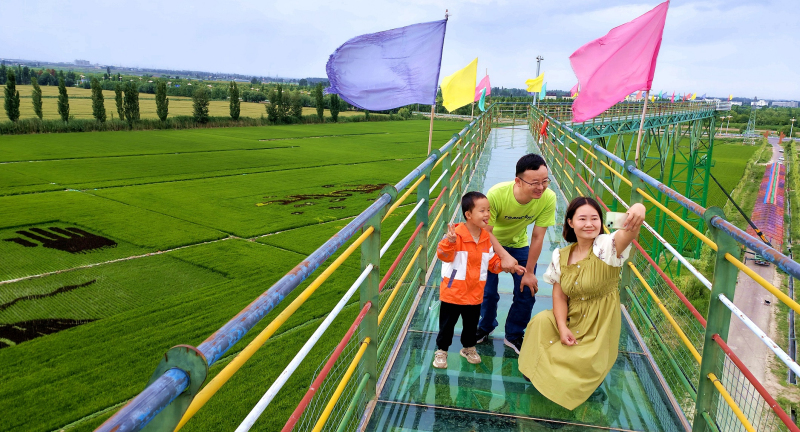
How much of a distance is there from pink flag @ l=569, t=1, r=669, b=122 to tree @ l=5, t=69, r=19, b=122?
117ft

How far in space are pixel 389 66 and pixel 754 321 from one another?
1748 cm

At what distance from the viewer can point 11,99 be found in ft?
108

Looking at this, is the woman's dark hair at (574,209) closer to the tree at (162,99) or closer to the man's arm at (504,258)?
the man's arm at (504,258)

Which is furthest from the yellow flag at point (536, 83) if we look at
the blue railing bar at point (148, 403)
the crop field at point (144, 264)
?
the blue railing bar at point (148, 403)

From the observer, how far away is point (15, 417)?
5957 millimetres

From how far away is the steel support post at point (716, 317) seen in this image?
2.04m

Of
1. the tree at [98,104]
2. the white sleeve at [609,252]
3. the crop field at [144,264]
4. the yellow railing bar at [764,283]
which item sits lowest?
the crop field at [144,264]

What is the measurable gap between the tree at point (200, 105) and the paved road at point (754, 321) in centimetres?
3849

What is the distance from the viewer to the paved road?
13883 mm

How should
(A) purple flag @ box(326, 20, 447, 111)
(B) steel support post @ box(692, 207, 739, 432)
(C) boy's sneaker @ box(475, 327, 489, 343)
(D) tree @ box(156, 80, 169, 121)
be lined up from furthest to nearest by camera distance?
(D) tree @ box(156, 80, 169, 121) < (A) purple flag @ box(326, 20, 447, 111) < (C) boy's sneaker @ box(475, 327, 489, 343) < (B) steel support post @ box(692, 207, 739, 432)

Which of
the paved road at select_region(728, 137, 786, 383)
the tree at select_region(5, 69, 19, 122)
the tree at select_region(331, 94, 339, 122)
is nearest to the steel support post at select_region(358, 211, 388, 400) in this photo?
the paved road at select_region(728, 137, 786, 383)

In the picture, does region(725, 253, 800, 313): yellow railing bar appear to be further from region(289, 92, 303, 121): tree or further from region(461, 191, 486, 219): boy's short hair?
region(289, 92, 303, 121): tree

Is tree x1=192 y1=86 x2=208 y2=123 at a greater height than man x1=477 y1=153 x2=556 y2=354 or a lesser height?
greater

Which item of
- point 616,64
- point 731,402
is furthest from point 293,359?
point 616,64
